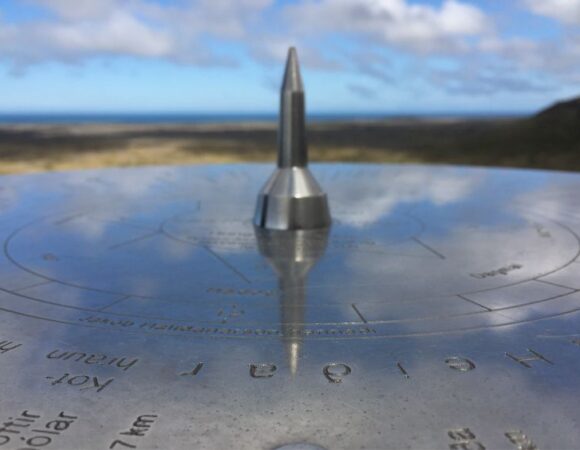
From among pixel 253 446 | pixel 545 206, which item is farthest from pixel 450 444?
pixel 545 206

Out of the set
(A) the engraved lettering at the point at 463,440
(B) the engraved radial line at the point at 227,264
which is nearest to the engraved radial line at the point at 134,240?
(B) the engraved radial line at the point at 227,264

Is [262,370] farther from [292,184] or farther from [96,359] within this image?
[292,184]

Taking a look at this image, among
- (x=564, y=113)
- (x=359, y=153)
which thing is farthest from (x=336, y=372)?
(x=564, y=113)

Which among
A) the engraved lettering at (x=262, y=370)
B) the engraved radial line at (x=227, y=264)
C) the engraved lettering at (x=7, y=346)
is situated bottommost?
the engraved lettering at (x=7, y=346)

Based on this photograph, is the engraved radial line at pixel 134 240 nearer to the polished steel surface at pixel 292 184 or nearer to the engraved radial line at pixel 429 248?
the polished steel surface at pixel 292 184

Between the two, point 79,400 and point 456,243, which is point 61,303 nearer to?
point 79,400

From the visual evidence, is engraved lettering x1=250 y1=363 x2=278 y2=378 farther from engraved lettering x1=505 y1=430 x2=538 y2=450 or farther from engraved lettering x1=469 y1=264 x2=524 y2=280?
engraved lettering x1=469 y1=264 x2=524 y2=280
